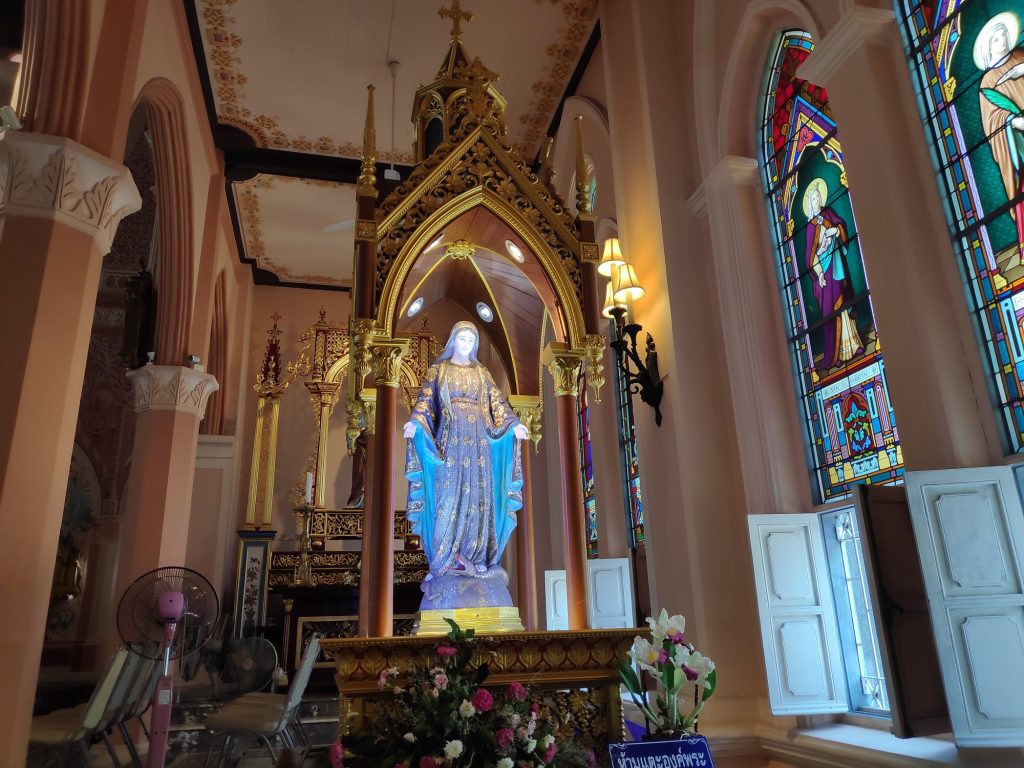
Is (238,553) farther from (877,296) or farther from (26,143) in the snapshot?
(877,296)

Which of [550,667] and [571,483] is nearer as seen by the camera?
[550,667]

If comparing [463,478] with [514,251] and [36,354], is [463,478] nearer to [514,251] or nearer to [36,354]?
[514,251]

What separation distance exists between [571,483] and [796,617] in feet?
5.02

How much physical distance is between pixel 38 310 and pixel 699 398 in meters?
4.23

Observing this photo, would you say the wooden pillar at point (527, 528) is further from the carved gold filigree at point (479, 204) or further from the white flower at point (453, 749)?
the white flower at point (453, 749)

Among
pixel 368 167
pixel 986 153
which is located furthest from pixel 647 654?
pixel 368 167

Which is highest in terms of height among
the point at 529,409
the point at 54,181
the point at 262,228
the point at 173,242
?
the point at 262,228

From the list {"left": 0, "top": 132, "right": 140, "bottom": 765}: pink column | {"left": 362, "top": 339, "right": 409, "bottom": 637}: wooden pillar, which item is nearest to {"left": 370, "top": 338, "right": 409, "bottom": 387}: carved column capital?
{"left": 362, "top": 339, "right": 409, "bottom": 637}: wooden pillar

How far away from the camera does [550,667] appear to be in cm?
321

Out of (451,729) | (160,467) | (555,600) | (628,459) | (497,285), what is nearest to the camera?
(451,729)

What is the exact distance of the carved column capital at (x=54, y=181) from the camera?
439cm

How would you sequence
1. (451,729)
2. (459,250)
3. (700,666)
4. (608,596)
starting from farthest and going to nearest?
(608,596) → (459,250) → (700,666) → (451,729)

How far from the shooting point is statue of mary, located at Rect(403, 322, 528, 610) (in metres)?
3.65

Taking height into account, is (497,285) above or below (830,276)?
above
